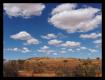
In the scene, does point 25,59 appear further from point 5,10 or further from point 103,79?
point 103,79

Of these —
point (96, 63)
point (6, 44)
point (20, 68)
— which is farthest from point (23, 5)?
point (96, 63)

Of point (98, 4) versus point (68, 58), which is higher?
point (98, 4)

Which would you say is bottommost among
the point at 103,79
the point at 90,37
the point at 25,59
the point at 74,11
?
the point at 103,79

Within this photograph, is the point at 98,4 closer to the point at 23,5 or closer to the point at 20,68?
the point at 23,5

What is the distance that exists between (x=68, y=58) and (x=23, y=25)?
1.63 feet

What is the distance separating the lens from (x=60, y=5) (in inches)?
115

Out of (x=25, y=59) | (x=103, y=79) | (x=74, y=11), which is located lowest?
(x=103, y=79)

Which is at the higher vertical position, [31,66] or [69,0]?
[69,0]

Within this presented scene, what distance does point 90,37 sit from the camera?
9.62ft

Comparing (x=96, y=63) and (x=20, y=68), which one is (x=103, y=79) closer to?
(x=96, y=63)

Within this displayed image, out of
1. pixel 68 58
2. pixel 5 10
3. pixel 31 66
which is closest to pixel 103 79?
pixel 68 58

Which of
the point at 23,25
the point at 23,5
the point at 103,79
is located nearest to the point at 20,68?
the point at 23,25

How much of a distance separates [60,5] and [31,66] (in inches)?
23.7

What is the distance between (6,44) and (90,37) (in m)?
0.75
